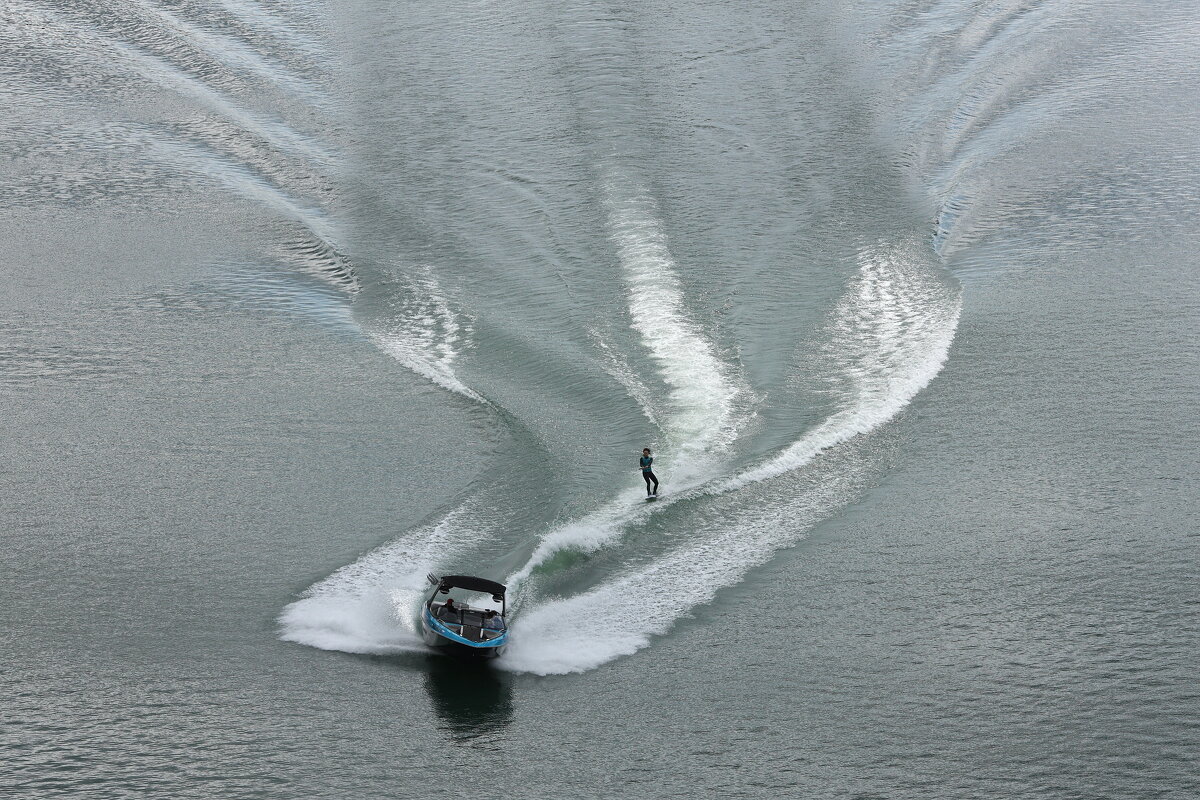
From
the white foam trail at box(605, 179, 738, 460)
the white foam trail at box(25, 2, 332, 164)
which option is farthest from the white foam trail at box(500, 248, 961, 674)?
the white foam trail at box(25, 2, 332, 164)

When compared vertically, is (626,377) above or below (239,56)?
below

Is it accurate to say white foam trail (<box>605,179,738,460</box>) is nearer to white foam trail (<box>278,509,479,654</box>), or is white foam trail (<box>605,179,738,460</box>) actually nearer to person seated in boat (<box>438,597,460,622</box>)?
white foam trail (<box>278,509,479,654</box>)

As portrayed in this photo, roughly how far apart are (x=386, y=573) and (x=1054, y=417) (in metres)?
17.4

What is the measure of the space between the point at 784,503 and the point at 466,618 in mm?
8254

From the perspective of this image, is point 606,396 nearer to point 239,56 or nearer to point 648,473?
point 648,473

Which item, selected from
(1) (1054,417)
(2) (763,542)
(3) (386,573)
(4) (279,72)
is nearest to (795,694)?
(2) (763,542)

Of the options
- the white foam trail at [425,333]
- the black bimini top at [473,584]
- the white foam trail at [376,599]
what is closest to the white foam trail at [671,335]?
the white foam trail at [425,333]

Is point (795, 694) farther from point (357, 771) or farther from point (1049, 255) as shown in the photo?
point (1049, 255)

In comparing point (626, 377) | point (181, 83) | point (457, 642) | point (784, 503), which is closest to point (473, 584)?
point (457, 642)

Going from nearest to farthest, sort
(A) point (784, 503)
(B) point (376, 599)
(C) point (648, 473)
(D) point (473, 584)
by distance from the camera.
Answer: (D) point (473, 584) → (B) point (376, 599) → (C) point (648, 473) → (A) point (784, 503)

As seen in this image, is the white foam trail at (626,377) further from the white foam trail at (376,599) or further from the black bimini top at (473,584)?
the black bimini top at (473,584)

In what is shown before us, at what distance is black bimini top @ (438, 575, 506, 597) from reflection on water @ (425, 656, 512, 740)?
1365 millimetres

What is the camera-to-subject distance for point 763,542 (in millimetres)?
25641

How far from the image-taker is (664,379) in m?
30.2
